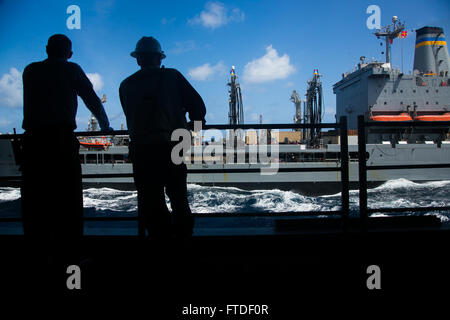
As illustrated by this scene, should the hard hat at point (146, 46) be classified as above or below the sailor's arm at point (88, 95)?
above

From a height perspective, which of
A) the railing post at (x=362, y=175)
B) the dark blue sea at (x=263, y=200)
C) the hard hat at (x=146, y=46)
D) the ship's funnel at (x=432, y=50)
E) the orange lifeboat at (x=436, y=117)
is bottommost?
the dark blue sea at (x=263, y=200)

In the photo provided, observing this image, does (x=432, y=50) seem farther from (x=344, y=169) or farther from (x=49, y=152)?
(x=49, y=152)

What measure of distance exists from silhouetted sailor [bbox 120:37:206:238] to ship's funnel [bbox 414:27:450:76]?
26.6 metres

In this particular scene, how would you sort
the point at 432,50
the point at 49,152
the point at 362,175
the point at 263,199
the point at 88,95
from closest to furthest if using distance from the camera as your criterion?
the point at 49,152 → the point at 88,95 → the point at 362,175 → the point at 263,199 → the point at 432,50

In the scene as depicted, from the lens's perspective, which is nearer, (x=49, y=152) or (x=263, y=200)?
(x=49, y=152)

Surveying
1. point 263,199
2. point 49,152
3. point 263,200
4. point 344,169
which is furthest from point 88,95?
point 263,199

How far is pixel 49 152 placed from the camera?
1364 mm

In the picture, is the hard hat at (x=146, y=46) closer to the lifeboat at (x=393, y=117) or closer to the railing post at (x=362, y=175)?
the railing post at (x=362, y=175)

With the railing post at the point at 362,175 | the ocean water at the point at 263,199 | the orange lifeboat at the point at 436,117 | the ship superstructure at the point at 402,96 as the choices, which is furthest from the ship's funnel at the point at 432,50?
the railing post at the point at 362,175

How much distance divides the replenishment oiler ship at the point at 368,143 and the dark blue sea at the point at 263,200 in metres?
0.44

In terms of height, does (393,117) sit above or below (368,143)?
above

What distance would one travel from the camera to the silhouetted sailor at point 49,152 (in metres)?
1.37

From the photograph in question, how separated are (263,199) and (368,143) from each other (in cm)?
879
